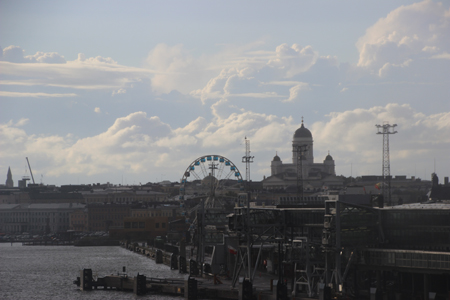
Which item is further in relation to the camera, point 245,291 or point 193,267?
point 193,267

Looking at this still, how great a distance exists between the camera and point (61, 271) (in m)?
107

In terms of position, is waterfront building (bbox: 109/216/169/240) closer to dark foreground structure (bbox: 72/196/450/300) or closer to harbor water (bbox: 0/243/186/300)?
harbor water (bbox: 0/243/186/300)

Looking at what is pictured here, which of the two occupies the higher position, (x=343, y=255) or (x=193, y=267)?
(x=343, y=255)

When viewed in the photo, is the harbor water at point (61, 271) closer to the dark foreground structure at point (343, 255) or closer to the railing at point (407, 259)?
the dark foreground structure at point (343, 255)

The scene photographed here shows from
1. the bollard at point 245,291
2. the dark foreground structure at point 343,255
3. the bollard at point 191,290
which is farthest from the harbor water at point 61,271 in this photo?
the bollard at point 245,291

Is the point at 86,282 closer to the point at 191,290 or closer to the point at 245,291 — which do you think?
the point at 191,290

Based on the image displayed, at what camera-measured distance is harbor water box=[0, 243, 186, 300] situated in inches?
3123

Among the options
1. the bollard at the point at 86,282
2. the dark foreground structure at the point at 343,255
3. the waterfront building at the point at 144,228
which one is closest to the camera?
the dark foreground structure at the point at 343,255

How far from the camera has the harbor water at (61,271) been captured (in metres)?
79.3

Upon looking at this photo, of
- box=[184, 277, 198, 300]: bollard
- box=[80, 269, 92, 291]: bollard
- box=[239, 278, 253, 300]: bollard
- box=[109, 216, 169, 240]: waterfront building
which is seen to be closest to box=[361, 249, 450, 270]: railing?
box=[239, 278, 253, 300]: bollard

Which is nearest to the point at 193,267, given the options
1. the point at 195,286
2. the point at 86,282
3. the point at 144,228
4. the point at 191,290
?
the point at 86,282

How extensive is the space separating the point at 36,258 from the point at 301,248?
7688cm

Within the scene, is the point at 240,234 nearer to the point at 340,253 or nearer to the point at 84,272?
the point at 340,253

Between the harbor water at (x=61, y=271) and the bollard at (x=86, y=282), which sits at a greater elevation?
the bollard at (x=86, y=282)
